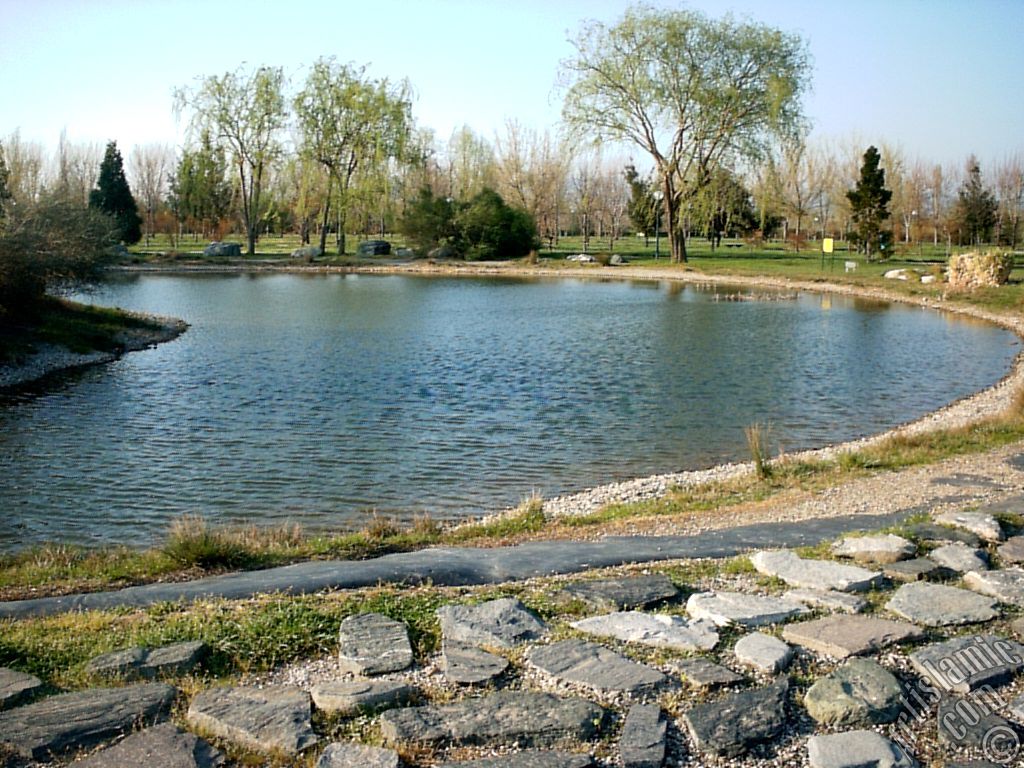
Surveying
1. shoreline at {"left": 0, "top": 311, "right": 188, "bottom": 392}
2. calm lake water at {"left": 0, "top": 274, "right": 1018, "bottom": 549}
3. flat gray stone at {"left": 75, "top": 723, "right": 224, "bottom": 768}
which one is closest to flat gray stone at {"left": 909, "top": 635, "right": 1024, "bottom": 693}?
flat gray stone at {"left": 75, "top": 723, "right": 224, "bottom": 768}

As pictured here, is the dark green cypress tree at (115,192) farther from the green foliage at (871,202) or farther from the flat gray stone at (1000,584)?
the flat gray stone at (1000,584)

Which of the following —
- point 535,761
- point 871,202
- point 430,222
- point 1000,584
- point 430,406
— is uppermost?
point 871,202

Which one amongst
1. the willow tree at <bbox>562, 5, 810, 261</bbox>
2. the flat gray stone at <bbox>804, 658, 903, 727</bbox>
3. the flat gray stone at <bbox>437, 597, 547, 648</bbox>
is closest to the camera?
the flat gray stone at <bbox>804, 658, 903, 727</bbox>

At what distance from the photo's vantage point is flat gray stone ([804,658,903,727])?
3.85m

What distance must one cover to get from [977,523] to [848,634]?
2.63 m

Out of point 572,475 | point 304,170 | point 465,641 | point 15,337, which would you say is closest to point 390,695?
point 465,641

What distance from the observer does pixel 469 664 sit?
4.30 m

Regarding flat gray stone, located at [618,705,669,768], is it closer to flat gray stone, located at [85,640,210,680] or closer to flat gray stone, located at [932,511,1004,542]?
flat gray stone, located at [85,640,210,680]

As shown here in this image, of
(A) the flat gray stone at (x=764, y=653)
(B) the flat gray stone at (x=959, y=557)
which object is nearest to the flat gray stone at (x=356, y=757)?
(A) the flat gray stone at (x=764, y=653)

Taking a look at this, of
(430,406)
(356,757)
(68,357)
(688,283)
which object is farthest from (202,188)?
(356,757)

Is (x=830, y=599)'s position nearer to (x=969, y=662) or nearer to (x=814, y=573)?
(x=814, y=573)

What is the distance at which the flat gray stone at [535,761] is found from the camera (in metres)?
3.48

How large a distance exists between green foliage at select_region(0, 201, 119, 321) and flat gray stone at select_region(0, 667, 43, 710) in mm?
18345

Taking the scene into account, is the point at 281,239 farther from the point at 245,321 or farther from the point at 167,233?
the point at 245,321
